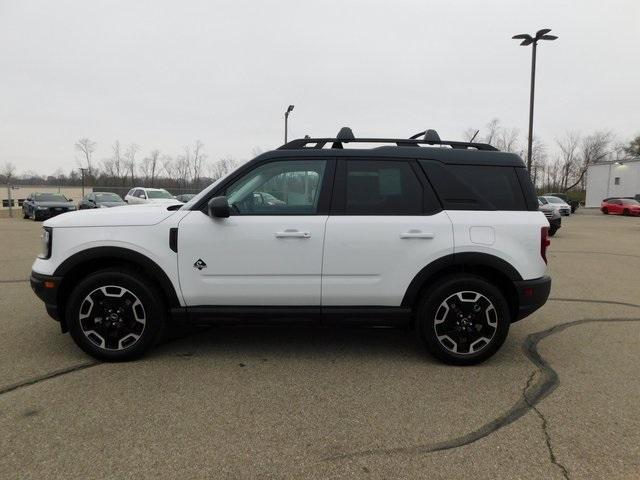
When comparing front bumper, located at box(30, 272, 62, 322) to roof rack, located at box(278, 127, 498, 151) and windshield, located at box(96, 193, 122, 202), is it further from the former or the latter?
windshield, located at box(96, 193, 122, 202)

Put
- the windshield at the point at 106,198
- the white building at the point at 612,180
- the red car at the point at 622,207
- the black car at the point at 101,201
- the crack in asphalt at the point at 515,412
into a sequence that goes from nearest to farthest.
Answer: the crack in asphalt at the point at 515,412 < the black car at the point at 101,201 < the windshield at the point at 106,198 < the red car at the point at 622,207 < the white building at the point at 612,180

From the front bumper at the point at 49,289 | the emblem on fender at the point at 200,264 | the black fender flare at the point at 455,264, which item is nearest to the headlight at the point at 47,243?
the front bumper at the point at 49,289

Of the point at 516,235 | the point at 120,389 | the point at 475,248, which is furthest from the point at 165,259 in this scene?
the point at 516,235

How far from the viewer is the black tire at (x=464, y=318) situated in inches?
152

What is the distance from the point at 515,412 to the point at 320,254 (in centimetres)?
183

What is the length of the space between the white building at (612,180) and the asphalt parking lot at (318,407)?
56.4 metres

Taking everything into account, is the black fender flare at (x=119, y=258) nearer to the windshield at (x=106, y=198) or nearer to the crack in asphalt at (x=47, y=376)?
the crack in asphalt at (x=47, y=376)

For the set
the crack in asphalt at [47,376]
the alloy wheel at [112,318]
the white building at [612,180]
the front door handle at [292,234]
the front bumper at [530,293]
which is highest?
the white building at [612,180]

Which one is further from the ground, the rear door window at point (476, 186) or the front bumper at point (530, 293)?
the rear door window at point (476, 186)

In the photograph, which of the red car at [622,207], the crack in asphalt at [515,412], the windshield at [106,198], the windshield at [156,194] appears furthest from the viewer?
the red car at [622,207]

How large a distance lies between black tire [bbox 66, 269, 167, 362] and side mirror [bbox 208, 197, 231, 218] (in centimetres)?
88

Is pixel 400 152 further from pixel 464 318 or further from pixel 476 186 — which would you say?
pixel 464 318

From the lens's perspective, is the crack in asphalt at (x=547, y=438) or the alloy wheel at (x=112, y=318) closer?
the crack in asphalt at (x=547, y=438)

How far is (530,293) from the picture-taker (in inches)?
154
